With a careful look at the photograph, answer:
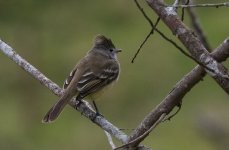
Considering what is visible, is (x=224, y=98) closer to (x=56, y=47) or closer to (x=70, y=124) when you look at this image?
(x=70, y=124)

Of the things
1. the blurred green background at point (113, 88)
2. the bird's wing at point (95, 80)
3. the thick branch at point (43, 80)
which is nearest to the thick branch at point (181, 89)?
the thick branch at point (43, 80)

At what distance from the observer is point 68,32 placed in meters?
15.6

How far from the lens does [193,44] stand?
3.32m

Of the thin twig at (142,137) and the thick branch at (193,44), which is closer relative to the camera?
the thick branch at (193,44)

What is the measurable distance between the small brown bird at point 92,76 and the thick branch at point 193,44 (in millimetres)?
2312

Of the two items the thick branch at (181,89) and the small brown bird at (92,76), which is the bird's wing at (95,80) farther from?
the thick branch at (181,89)

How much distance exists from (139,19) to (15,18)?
2683mm

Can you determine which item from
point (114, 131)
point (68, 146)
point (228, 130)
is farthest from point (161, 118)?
point (68, 146)

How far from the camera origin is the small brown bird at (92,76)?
5785mm

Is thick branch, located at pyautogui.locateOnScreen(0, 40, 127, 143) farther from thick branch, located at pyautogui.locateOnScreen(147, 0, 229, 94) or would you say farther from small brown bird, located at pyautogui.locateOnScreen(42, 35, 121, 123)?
thick branch, located at pyautogui.locateOnScreen(147, 0, 229, 94)

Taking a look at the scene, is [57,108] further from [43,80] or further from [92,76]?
[43,80]

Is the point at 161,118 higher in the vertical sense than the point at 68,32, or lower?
higher

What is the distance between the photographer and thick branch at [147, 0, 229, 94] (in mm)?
3238

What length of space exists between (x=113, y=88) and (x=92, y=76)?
476cm
